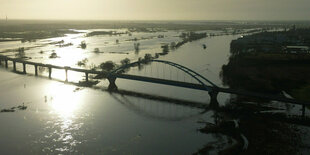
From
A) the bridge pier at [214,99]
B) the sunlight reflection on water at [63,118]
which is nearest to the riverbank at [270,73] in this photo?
the bridge pier at [214,99]

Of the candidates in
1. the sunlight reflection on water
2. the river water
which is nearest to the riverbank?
the river water

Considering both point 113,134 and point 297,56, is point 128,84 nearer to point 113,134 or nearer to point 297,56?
point 113,134

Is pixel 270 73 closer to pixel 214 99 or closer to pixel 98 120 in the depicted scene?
pixel 214 99

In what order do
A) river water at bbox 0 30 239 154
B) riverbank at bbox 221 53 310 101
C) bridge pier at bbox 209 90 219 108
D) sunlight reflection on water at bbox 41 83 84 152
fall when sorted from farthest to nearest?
riverbank at bbox 221 53 310 101 < bridge pier at bbox 209 90 219 108 < sunlight reflection on water at bbox 41 83 84 152 < river water at bbox 0 30 239 154

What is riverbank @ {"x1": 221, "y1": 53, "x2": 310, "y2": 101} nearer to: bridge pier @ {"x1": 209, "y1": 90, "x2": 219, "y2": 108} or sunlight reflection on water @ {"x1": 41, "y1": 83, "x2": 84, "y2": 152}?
bridge pier @ {"x1": 209, "y1": 90, "x2": 219, "y2": 108}

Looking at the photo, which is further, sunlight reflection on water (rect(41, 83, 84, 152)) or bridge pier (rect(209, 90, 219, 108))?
bridge pier (rect(209, 90, 219, 108))

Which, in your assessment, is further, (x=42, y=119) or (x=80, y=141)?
(x=42, y=119)

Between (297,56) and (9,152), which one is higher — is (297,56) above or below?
above

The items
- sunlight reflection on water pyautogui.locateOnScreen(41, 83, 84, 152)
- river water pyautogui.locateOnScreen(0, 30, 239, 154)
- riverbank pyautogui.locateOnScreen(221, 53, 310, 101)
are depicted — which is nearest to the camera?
river water pyautogui.locateOnScreen(0, 30, 239, 154)

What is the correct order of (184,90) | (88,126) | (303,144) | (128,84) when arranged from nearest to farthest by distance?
(303,144), (88,126), (184,90), (128,84)

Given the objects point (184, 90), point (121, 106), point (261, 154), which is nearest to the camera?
point (261, 154)

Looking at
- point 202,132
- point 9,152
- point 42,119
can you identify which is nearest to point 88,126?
point 42,119
